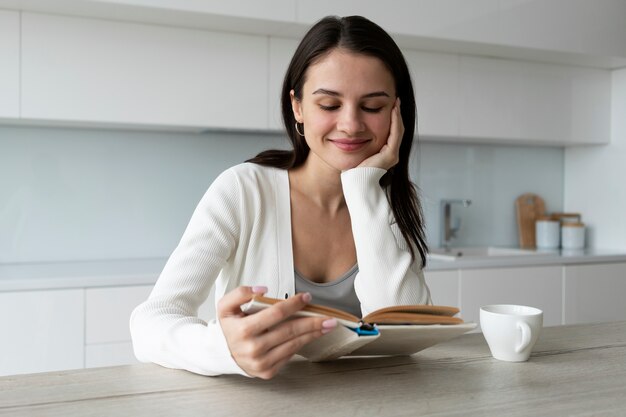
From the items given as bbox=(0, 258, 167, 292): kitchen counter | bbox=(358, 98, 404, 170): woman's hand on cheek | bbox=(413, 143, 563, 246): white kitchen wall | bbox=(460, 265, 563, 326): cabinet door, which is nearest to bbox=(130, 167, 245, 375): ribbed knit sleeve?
bbox=(358, 98, 404, 170): woman's hand on cheek

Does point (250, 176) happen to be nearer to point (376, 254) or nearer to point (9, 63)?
point (376, 254)

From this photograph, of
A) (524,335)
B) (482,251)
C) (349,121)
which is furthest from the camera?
(482,251)

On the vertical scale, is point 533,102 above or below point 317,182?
above

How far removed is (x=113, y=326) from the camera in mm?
2426

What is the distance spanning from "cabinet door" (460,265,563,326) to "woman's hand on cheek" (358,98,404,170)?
1.54 m

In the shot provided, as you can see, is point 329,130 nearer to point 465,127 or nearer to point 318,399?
point 318,399

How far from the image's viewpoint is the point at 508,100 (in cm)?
342

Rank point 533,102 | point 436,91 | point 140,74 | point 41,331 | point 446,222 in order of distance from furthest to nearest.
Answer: point 446,222
point 533,102
point 436,91
point 140,74
point 41,331

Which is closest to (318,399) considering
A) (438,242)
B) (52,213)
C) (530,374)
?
(530,374)

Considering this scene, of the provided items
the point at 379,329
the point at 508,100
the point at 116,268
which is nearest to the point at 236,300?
the point at 379,329

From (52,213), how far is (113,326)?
752 millimetres

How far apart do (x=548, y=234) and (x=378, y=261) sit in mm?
2660

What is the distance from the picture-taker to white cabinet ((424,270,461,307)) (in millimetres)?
2932

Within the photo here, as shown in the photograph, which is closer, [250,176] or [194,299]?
[194,299]
